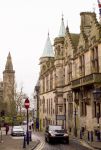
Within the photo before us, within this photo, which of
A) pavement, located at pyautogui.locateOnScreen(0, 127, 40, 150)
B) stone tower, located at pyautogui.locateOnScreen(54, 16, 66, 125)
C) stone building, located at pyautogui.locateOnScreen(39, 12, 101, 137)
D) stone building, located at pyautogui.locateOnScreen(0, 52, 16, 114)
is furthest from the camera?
stone building, located at pyautogui.locateOnScreen(0, 52, 16, 114)

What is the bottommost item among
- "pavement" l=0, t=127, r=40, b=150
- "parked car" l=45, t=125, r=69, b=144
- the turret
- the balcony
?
"pavement" l=0, t=127, r=40, b=150

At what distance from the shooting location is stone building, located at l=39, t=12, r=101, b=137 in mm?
37844

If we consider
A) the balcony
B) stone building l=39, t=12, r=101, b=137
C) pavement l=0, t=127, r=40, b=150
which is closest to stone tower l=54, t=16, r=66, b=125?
stone building l=39, t=12, r=101, b=137

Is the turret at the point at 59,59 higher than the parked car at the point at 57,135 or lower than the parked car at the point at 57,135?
higher

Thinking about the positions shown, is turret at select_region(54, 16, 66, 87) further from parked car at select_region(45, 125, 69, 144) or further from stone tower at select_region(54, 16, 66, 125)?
parked car at select_region(45, 125, 69, 144)

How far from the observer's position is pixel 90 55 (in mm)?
39938

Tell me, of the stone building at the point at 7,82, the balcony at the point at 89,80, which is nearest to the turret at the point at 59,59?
the balcony at the point at 89,80

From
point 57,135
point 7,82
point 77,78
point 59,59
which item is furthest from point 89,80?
point 7,82

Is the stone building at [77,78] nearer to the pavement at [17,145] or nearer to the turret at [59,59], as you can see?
the turret at [59,59]

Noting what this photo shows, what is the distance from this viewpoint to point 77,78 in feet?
139

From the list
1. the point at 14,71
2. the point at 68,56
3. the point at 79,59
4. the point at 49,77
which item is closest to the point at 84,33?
the point at 79,59

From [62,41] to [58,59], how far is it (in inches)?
116

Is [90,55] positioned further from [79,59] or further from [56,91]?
[56,91]

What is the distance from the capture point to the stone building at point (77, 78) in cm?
3784
